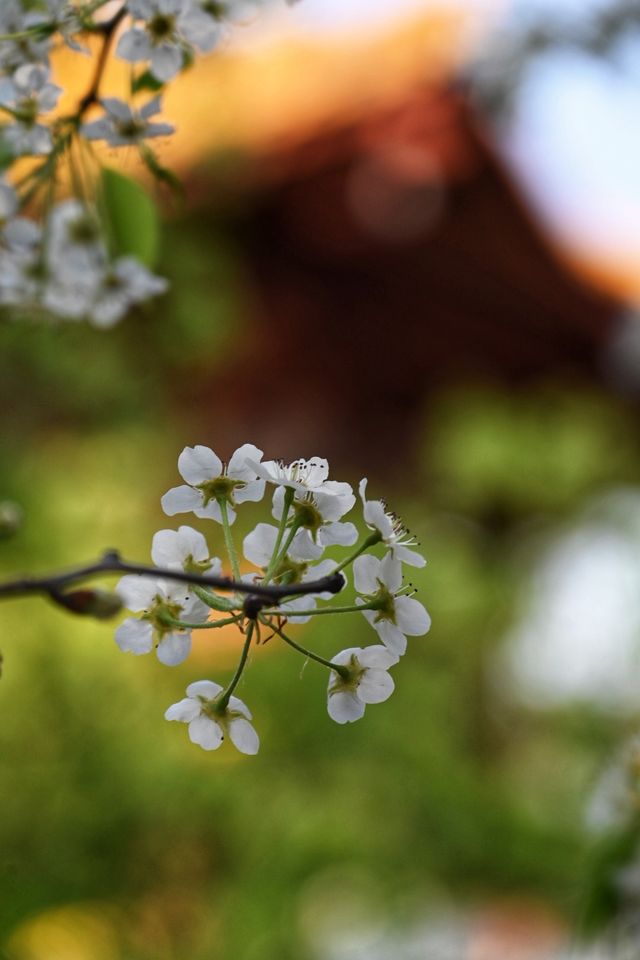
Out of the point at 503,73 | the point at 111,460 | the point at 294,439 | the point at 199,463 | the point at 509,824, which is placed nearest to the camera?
the point at 199,463

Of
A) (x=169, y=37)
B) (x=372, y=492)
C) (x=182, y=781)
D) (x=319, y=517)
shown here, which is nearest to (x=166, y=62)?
(x=169, y=37)

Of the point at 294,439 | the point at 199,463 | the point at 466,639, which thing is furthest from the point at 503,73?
the point at 294,439

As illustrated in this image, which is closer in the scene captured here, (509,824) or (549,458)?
(509,824)

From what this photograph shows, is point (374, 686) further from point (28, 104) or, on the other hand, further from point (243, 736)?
point (28, 104)

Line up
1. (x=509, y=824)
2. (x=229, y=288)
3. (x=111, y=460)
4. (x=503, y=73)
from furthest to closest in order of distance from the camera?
(x=229, y=288) < (x=111, y=460) < (x=509, y=824) < (x=503, y=73)

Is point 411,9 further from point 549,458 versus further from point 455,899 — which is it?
point 455,899

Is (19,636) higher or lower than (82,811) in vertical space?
higher

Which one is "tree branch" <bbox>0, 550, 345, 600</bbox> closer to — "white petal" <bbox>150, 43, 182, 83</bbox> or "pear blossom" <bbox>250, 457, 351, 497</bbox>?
"pear blossom" <bbox>250, 457, 351, 497</bbox>

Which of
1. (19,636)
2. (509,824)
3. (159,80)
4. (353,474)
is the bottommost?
(159,80)

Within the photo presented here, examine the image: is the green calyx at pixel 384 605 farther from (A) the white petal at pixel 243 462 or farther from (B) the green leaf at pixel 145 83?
(B) the green leaf at pixel 145 83
